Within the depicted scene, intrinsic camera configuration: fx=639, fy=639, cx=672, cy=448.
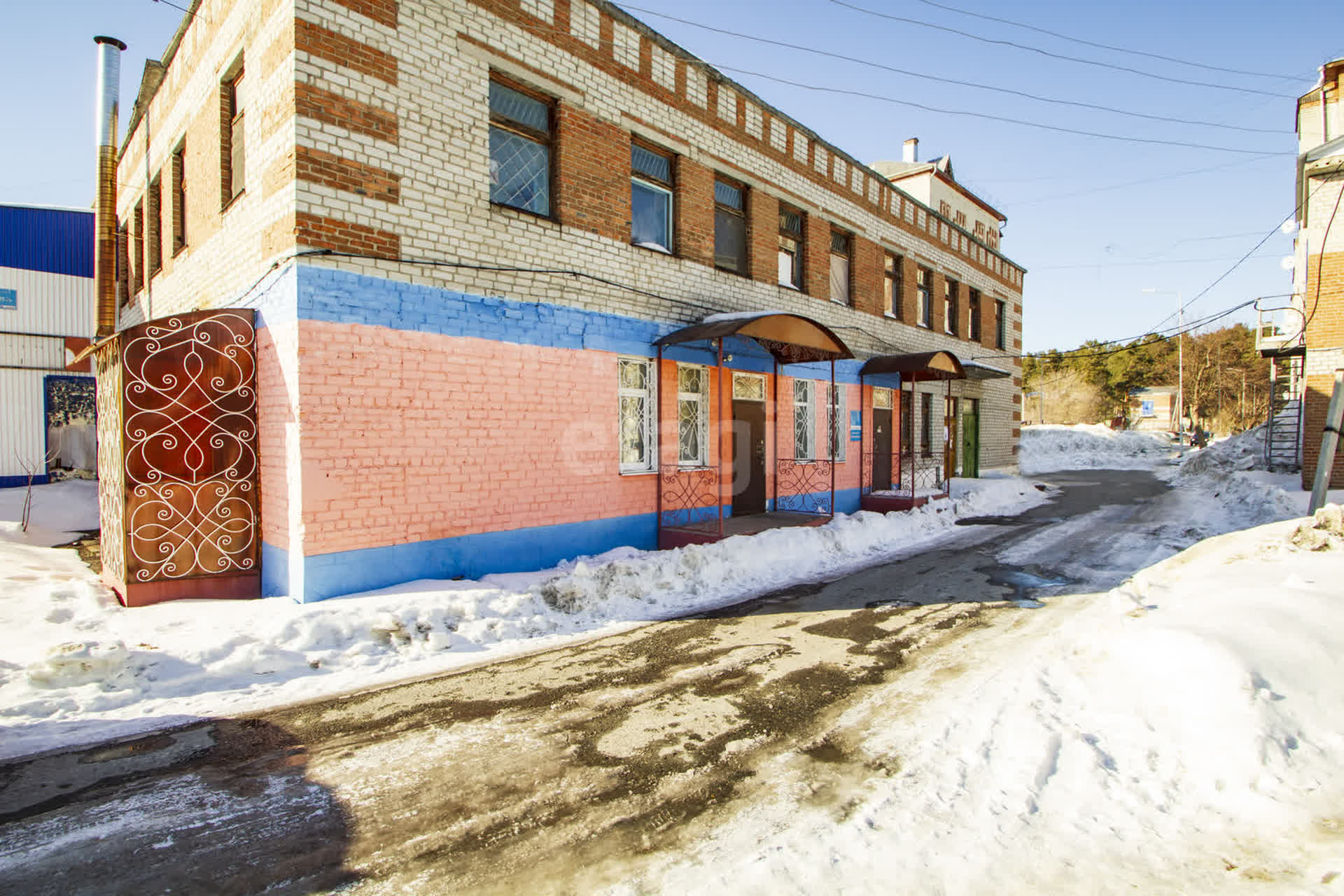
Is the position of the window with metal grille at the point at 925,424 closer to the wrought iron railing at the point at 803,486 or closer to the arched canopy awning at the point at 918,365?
the arched canopy awning at the point at 918,365

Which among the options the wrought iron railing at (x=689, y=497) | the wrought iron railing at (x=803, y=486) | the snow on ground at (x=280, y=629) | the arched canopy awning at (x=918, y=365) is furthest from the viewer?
the arched canopy awning at (x=918, y=365)

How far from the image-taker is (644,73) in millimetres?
9023

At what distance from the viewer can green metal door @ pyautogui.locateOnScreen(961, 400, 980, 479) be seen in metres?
19.3

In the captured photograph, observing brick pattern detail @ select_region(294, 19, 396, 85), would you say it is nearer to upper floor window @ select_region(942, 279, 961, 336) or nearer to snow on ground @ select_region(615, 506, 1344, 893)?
snow on ground @ select_region(615, 506, 1344, 893)

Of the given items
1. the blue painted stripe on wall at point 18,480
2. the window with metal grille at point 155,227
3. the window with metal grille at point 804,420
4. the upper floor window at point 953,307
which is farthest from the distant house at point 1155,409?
the blue painted stripe on wall at point 18,480

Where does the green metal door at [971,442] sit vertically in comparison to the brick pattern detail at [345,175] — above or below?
below

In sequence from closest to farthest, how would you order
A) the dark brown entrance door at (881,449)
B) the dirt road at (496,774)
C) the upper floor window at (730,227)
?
the dirt road at (496,774) < the upper floor window at (730,227) < the dark brown entrance door at (881,449)

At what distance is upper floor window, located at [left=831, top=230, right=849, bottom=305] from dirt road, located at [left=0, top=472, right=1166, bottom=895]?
369 inches

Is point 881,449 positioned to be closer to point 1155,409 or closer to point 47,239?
point 47,239

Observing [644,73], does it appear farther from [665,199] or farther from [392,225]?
[392,225]

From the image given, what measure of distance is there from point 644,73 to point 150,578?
8.47m

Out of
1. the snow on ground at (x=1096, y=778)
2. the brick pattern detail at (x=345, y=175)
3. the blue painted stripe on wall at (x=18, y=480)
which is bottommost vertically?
the snow on ground at (x=1096, y=778)

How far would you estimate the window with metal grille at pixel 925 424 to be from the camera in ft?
53.4

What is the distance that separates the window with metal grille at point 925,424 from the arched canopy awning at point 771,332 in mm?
6734
